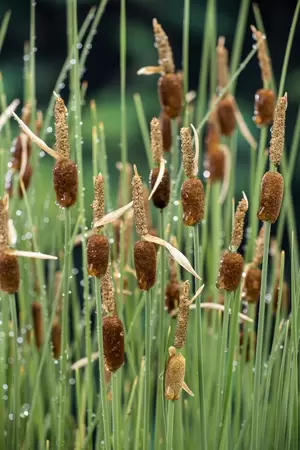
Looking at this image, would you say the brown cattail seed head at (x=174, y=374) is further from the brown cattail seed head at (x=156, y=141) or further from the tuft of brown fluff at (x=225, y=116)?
the tuft of brown fluff at (x=225, y=116)

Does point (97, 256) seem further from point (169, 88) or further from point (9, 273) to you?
point (169, 88)

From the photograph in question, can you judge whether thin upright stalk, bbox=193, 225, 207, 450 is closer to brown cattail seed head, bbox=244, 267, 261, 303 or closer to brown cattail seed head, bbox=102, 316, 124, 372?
brown cattail seed head, bbox=102, 316, 124, 372

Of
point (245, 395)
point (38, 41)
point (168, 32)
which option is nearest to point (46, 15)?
point (38, 41)

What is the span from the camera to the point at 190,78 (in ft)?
12.5

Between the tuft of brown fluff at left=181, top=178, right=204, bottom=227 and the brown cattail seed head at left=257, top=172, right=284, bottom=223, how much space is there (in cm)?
5

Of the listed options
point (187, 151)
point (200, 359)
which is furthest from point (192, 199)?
point (200, 359)

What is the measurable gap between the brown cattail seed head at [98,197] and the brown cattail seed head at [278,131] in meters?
0.13

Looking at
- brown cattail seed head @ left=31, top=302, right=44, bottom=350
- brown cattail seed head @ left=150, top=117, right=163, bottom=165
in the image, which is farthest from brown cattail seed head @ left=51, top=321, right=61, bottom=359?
brown cattail seed head @ left=150, top=117, right=163, bottom=165

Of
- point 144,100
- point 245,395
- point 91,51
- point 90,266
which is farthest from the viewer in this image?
point 91,51

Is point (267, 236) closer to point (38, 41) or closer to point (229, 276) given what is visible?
point (229, 276)

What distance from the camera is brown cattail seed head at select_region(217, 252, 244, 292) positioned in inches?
27.0

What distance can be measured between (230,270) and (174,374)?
0.10 meters

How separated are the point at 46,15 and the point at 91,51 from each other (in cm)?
28

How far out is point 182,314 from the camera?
2.10ft
